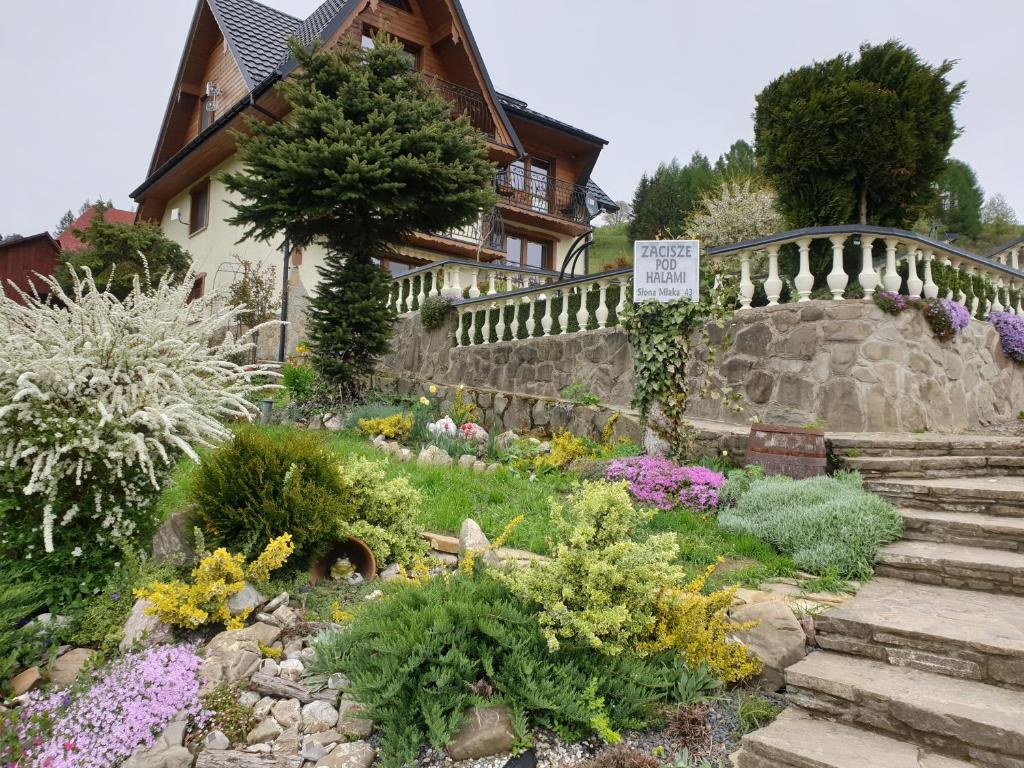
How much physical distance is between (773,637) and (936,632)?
0.61 metres

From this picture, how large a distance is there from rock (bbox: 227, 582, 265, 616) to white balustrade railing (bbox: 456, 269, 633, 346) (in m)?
4.97

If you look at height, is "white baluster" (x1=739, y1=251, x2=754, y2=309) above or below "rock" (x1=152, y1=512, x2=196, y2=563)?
above

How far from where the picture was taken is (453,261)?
10.0 metres

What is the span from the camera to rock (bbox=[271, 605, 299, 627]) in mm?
2885

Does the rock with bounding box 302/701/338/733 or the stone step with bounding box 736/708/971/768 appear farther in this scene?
the rock with bounding box 302/701/338/733

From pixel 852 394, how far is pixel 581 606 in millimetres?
4122

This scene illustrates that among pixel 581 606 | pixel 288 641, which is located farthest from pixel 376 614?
pixel 581 606

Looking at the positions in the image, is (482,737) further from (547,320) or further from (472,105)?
(472,105)

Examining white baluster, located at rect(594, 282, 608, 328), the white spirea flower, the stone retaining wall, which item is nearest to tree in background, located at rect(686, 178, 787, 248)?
white baluster, located at rect(594, 282, 608, 328)

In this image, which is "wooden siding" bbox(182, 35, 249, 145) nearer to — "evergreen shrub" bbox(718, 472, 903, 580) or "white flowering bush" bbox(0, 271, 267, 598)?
"white flowering bush" bbox(0, 271, 267, 598)

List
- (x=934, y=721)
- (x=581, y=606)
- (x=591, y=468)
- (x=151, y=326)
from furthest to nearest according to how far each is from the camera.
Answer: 1. (x=591, y=468)
2. (x=151, y=326)
3. (x=581, y=606)
4. (x=934, y=721)

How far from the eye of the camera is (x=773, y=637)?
2768 mm

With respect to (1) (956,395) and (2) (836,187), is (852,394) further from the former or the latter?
(2) (836,187)

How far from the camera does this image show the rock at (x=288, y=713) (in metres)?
2.36
